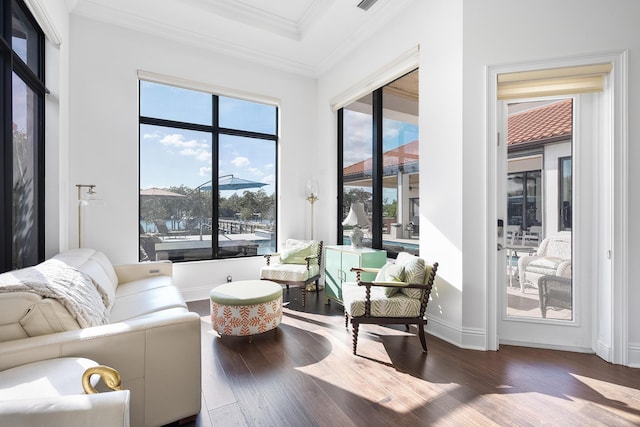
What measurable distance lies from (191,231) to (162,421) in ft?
9.76

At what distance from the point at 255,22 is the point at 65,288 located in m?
3.65

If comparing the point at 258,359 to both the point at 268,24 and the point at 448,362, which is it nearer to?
the point at 448,362

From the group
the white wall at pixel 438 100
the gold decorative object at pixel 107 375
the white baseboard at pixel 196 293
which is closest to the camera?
the gold decorative object at pixel 107 375

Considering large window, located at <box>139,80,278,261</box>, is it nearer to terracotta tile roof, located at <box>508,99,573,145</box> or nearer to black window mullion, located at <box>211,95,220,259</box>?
black window mullion, located at <box>211,95,220,259</box>

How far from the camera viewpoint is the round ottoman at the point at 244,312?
283cm

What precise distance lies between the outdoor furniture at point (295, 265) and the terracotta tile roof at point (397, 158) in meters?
1.31

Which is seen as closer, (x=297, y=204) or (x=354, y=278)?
(x=354, y=278)

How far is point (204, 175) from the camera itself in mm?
4434

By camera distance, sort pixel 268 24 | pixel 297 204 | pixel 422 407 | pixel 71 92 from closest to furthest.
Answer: pixel 422 407 → pixel 71 92 → pixel 268 24 → pixel 297 204

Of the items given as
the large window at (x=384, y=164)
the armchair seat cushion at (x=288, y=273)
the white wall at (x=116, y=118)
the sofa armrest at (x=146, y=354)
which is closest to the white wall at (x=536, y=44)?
the large window at (x=384, y=164)

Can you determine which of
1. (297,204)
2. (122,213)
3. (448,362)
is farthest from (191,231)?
(448,362)

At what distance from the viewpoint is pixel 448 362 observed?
2.49 m

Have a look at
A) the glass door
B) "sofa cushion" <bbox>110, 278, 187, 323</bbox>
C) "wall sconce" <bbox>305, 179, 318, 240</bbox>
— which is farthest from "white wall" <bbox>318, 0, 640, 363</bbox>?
"sofa cushion" <bbox>110, 278, 187, 323</bbox>

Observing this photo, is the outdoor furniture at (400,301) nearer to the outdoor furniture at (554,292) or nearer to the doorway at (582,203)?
the doorway at (582,203)
